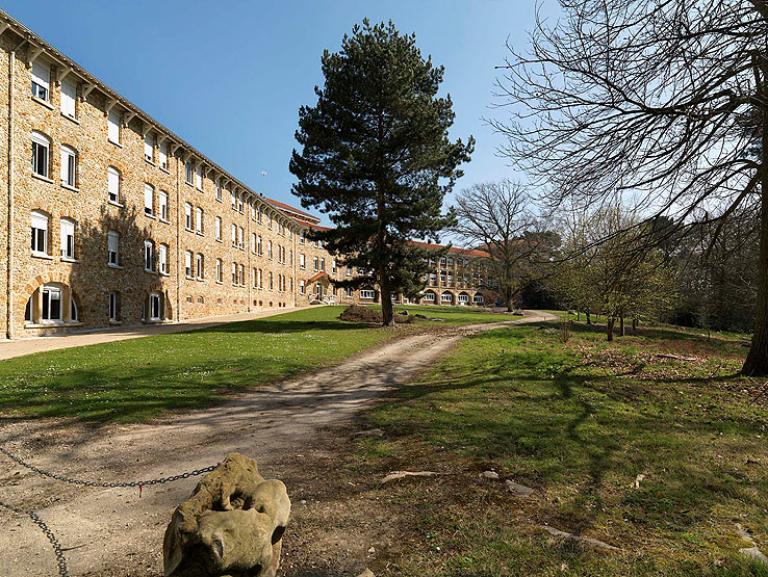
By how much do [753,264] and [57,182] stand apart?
2848 cm

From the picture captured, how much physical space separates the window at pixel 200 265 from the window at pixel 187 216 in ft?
7.73

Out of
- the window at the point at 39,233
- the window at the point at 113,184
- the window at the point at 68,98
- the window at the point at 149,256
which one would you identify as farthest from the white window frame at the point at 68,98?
the window at the point at 149,256

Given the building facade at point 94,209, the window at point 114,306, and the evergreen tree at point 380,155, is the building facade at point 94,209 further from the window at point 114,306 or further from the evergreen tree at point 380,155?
the evergreen tree at point 380,155

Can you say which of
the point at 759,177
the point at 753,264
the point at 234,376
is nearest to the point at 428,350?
the point at 234,376

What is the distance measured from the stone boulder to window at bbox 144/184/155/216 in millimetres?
27705

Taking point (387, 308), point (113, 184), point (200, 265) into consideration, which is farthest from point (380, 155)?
point (200, 265)

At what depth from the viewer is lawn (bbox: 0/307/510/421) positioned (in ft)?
25.3

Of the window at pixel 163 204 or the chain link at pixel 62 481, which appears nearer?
the chain link at pixel 62 481

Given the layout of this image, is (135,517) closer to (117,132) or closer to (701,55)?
(701,55)

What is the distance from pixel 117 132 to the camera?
24.2 meters

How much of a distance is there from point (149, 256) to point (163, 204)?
3.76 metres

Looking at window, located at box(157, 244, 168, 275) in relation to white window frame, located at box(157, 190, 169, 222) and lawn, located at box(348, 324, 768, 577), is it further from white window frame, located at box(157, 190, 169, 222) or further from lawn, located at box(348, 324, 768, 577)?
lawn, located at box(348, 324, 768, 577)

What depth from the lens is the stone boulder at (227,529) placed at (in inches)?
97.6

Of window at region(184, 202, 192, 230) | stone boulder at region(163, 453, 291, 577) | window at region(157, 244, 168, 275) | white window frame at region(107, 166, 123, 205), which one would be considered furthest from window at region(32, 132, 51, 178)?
stone boulder at region(163, 453, 291, 577)
